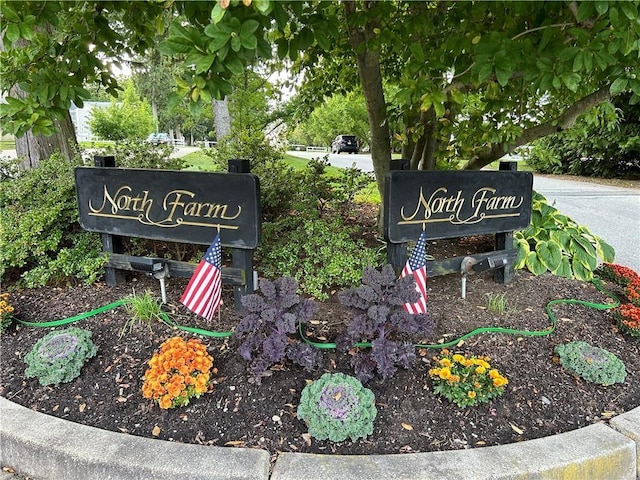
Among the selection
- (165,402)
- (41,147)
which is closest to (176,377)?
(165,402)

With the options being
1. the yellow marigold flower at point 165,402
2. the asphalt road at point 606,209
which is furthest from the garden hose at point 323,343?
the asphalt road at point 606,209

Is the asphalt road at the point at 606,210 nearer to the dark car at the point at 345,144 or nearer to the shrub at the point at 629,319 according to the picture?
the shrub at the point at 629,319

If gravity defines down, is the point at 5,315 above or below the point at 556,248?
below

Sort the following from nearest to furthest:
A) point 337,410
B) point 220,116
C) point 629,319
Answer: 1. point 337,410
2. point 629,319
3. point 220,116

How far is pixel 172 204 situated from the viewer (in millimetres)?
3057

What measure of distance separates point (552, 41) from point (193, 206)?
89.9 inches

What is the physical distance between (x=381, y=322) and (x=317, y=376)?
18.2 inches

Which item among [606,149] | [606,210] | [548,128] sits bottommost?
[606,210]

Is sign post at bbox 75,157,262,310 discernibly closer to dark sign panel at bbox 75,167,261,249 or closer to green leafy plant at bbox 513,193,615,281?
dark sign panel at bbox 75,167,261,249

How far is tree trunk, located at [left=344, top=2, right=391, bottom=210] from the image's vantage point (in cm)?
361

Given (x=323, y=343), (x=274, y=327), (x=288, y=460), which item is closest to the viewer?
(x=288, y=460)

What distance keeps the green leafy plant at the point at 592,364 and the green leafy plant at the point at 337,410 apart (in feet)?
3.99

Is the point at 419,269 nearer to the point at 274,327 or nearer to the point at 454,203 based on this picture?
the point at 454,203

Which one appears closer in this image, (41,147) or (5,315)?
(5,315)
